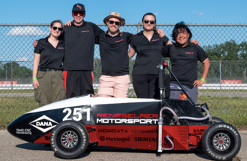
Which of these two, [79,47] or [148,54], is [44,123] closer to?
[79,47]

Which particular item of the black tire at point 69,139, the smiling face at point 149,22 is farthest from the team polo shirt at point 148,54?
the black tire at point 69,139

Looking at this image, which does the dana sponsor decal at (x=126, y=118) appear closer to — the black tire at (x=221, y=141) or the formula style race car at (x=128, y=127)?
the formula style race car at (x=128, y=127)

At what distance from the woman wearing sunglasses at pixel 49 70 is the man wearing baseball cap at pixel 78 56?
0.12m

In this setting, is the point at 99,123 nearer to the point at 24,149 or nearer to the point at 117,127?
the point at 117,127

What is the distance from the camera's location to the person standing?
3.82 m

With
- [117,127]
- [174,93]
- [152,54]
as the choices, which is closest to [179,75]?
[174,93]

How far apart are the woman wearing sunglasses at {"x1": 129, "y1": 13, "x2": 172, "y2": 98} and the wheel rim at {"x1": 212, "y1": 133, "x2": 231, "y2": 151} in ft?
3.89

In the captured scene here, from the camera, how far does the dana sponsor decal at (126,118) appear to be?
332 cm

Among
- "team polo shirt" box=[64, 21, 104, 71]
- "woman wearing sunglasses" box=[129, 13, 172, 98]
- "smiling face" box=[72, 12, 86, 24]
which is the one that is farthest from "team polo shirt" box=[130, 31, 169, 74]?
→ "smiling face" box=[72, 12, 86, 24]

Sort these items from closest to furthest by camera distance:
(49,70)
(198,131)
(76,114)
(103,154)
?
(198,131), (76,114), (103,154), (49,70)

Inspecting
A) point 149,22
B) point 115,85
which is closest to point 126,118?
point 115,85

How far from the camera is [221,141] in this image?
3.13 meters

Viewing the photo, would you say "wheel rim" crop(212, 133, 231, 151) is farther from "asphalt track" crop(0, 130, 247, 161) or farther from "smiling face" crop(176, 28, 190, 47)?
"smiling face" crop(176, 28, 190, 47)

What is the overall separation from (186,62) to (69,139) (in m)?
2.10
